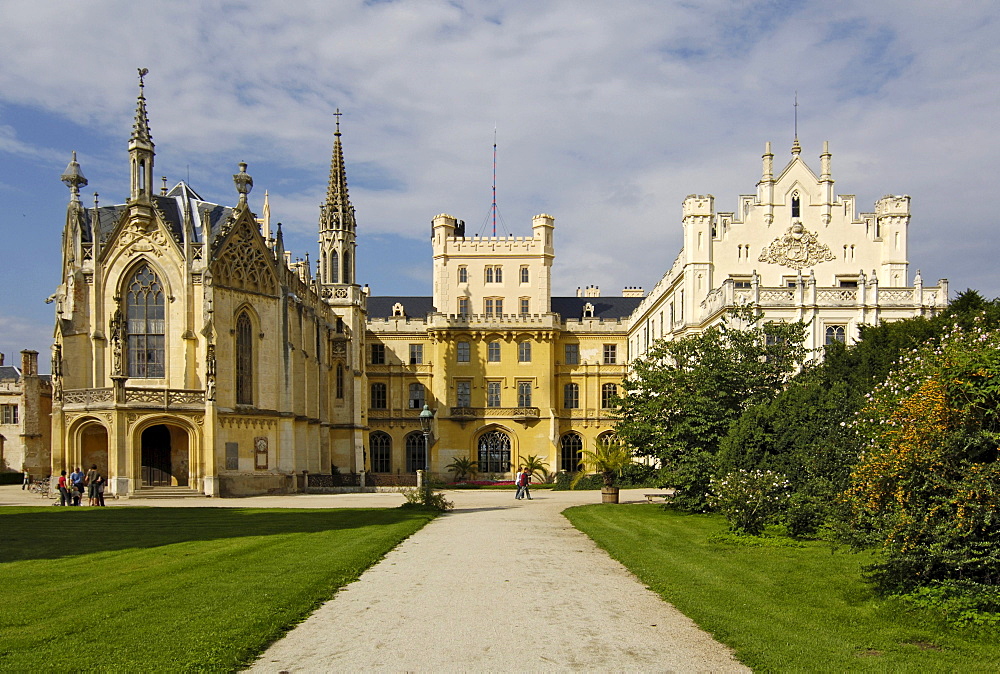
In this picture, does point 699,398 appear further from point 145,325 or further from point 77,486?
point 145,325

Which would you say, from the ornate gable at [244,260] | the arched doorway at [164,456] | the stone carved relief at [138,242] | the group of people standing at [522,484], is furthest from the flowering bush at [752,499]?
the stone carved relief at [138,242]

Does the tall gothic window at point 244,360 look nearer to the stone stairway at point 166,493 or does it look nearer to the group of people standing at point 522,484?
the stone stairway at point 166,493

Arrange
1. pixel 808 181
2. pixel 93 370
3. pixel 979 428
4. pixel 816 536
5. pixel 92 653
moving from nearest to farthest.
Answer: pixel 92 653 < pixel 979 428 < pixel 816 536 < pixel 93 370 < pixel 808 181

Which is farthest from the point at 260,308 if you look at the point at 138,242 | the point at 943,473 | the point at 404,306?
the point at 943,473

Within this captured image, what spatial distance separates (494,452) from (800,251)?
27.2m

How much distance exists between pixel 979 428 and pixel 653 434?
1683 centimetres

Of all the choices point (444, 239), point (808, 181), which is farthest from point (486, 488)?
point (808, 181)

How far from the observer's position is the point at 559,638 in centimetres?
989

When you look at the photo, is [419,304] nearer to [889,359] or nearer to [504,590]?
[889,359]

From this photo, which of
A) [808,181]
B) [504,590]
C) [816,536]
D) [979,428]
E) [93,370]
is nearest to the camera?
[979,428]

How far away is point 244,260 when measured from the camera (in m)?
43.1

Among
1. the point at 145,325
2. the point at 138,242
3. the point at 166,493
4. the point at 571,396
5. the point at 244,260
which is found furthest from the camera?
the point at 571,396

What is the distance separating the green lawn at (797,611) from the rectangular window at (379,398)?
4715 cm

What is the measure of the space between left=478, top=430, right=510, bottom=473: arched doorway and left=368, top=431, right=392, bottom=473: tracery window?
21.8 ft
